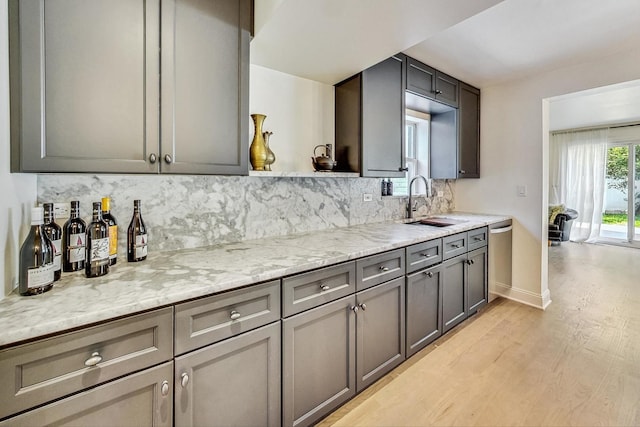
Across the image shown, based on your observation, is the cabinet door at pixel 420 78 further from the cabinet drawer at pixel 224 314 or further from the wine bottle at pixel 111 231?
the wine bottle at pixel 111 231

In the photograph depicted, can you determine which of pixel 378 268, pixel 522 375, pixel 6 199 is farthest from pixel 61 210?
pixel 522 375

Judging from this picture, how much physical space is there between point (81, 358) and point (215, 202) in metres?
1.07

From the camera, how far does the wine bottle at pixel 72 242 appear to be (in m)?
1.25

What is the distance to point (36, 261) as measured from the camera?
1033mm

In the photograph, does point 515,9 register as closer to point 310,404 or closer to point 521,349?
point 521,349

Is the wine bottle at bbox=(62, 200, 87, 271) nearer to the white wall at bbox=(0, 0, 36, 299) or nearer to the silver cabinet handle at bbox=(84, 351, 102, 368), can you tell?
the white wall at bbox=(0, 0, 36, 299)

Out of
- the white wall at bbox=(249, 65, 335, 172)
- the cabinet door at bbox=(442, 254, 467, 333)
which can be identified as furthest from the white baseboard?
the white wall at bbox=(249, 65, 335, 172)

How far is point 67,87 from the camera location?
1115 mm

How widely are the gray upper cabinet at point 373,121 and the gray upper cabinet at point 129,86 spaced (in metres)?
0.93

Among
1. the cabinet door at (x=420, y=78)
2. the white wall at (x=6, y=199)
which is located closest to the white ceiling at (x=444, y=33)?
the cabinet door at (x=420, y=78)

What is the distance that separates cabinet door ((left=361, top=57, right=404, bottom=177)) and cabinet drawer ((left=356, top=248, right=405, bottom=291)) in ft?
2.26

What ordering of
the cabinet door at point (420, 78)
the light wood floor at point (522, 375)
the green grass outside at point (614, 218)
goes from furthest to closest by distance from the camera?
the green grass outside at point (614, 218), the cabinet door at point (420, 78), the light wood floor at point (522, 375)

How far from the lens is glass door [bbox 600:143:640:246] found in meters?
5.88

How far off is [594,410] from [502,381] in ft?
1.45
